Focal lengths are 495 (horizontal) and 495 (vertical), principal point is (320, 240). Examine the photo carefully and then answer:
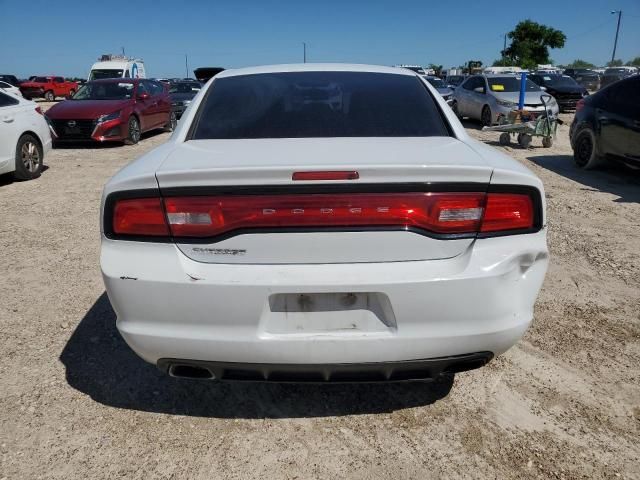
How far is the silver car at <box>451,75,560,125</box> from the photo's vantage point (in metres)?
13.4

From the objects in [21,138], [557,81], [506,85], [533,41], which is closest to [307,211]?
[21,138]

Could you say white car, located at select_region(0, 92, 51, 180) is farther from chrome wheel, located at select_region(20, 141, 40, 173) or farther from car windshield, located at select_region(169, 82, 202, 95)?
car windshield, located at select_region(169, 82, 202, 95)

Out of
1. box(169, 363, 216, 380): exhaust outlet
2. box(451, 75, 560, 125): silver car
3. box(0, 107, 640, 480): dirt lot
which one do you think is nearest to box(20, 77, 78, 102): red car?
box(451, 75, 560, 125): silver car

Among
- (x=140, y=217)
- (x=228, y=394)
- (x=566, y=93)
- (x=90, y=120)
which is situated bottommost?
(x=228, y=394)

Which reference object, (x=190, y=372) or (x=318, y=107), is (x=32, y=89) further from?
(x=190, y=372)

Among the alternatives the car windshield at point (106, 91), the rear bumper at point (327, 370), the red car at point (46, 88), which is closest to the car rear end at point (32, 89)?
the red car at point (46, 88)

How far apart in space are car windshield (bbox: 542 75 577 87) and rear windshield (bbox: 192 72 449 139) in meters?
18.5

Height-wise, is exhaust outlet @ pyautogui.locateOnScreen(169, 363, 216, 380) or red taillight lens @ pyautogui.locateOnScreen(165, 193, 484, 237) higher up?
red taillight lens @ pyautogui.locateOnScreen(165, 193, 484, 237)

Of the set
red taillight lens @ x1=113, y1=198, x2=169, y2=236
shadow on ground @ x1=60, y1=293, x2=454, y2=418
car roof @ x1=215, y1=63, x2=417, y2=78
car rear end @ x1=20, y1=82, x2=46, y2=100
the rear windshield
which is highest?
car roof @ x1=215, y1=63, x2=417, y2=78

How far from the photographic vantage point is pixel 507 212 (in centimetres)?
194

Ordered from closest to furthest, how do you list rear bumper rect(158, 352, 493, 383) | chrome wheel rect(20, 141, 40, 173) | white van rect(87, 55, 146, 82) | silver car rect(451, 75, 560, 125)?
rear bumper rect(158, 352, 493, 383)
chrome wheel rect(20, 141, 40, 173)
silver car rect(451, 75, 560, 125)
white van rect(87, 55, 146, 82)

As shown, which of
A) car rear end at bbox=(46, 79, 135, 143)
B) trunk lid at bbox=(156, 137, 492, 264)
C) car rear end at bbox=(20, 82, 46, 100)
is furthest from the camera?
car rear end at bbox=(20, 82, 46, 100)

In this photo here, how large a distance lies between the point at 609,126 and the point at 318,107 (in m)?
6.76

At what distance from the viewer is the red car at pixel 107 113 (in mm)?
11031
